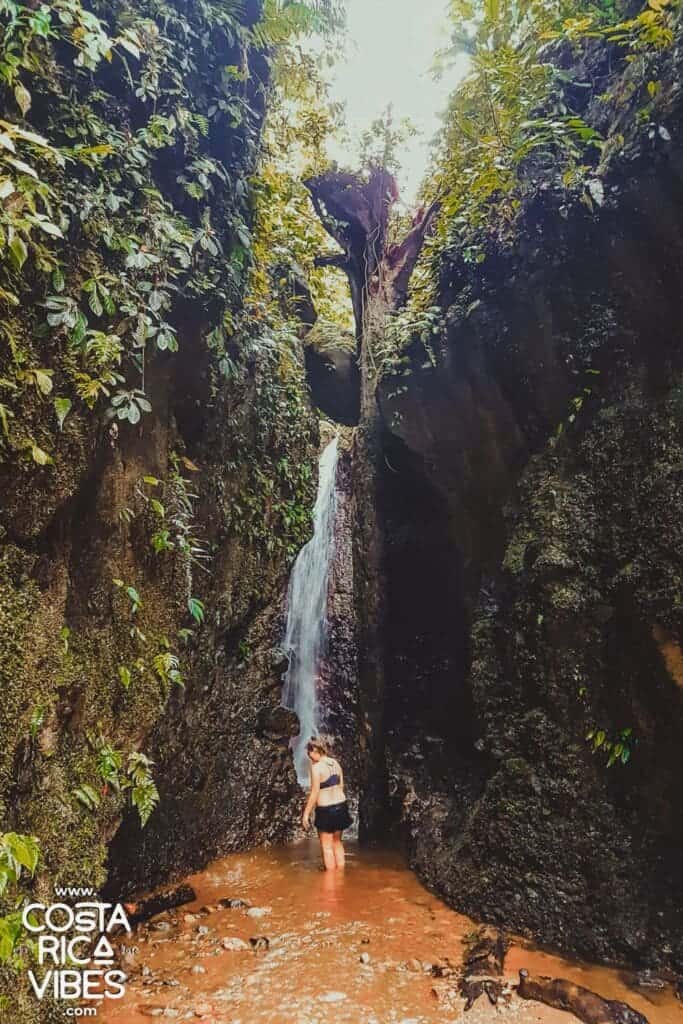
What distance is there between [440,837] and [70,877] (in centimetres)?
401

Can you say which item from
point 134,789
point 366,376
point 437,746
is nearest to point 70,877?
point 134,789

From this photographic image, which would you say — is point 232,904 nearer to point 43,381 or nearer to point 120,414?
point 120,414

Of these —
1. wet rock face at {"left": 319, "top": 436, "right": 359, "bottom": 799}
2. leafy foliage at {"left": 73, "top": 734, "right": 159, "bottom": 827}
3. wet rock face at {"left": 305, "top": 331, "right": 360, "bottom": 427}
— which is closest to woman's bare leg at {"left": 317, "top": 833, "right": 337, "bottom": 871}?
wet rock face at {"left": 319, "top": 436, "right": 359, "bottom": 799}

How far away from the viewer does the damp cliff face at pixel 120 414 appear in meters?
3.14

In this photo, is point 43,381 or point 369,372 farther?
point 369,372

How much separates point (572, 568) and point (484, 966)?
3.14 m

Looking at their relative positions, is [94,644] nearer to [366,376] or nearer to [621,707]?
[621,707]

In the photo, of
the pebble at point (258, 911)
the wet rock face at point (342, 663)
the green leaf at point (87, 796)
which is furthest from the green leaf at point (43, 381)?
the wet rock face at point (342, 663)

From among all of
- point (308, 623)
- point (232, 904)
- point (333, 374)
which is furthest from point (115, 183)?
point (333, 374)

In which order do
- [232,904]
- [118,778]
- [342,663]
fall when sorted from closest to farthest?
[118,778]
[232,904]
[342,663]

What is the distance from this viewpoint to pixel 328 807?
6262 millimetres

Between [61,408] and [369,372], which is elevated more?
[369,372]

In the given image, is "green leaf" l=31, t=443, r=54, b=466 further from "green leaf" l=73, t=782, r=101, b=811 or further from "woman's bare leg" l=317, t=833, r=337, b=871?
"woman's bare leg" l=317, t=833, r=337, b=871

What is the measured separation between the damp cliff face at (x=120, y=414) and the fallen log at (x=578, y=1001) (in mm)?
2942
